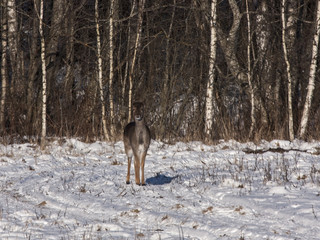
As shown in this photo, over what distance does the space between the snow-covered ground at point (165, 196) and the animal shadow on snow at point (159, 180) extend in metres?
0.02

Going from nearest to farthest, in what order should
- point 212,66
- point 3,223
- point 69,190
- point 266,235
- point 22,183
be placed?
point 266,235 < point 3,223 < point 69,190 < point 22,183 < point 212,66

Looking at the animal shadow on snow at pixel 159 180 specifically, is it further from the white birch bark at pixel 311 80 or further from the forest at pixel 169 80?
the white birch bark at pixel 311 80

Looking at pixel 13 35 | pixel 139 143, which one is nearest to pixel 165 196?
pixel 139 143

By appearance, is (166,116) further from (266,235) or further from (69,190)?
(266,235)

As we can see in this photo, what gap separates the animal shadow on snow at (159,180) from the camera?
10469 mm

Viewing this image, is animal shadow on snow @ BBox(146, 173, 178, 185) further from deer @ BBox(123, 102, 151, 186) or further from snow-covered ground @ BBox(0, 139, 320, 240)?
deer @ BBox(123, 102, 151, 186)

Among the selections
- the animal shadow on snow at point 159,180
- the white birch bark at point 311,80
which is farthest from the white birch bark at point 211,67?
the animal shadow on snow at point 159,180

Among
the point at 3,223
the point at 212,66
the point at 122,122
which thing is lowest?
the point at 3,223

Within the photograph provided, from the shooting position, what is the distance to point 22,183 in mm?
10422

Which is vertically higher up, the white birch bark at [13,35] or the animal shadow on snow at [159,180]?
the white birch bark at [13,35]

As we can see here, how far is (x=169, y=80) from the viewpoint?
20.1m

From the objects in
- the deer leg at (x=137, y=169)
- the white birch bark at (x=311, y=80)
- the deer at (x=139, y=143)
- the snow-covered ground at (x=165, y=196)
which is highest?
the white birch bark at (x=311, y=80)

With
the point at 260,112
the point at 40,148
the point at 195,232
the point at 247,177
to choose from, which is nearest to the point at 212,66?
the point at 260,112

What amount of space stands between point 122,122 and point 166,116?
66.4 inches
